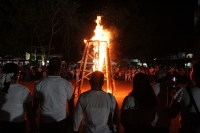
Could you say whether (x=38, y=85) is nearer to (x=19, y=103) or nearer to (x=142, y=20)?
(x=19, y=103)

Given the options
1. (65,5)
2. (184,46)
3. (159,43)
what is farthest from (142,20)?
(65,5)

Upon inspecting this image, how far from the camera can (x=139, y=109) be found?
401 cm

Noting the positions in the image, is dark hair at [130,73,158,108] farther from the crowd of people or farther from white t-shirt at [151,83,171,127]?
white t-shirt at [151,83,171,127]

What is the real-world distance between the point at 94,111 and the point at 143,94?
77 centimetres

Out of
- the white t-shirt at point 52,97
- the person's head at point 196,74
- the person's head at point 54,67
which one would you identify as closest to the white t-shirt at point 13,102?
the white t-shirt at point 52,97

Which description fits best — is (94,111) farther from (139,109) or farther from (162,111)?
(162,111)

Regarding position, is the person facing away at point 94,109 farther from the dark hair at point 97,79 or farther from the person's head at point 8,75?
the person's head at point 8,75

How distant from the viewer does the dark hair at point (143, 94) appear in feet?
13.2

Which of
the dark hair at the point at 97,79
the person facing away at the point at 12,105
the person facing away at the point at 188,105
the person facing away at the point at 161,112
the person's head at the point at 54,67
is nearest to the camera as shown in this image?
the person facing away at the point at 188,105

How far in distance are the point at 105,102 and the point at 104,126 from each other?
0.33 meters

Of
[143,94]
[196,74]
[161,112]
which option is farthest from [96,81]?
[161,112]

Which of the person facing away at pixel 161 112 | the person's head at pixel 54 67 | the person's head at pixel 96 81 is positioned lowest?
the person facing away at pixel 161 112

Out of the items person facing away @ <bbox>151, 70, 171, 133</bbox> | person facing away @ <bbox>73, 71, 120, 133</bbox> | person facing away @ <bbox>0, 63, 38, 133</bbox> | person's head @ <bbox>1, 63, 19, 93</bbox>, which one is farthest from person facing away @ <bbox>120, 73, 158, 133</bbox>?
person's head @ <bbox>1, 63, 19, 93</bbox>

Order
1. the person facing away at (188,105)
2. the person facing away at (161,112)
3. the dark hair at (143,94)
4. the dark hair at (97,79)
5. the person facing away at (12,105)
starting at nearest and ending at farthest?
the person facing away at (188,105), the dark hair at (97,79), the dark hair at (143,94), the person facing away at (12,105), the person facing away at (161,112)
